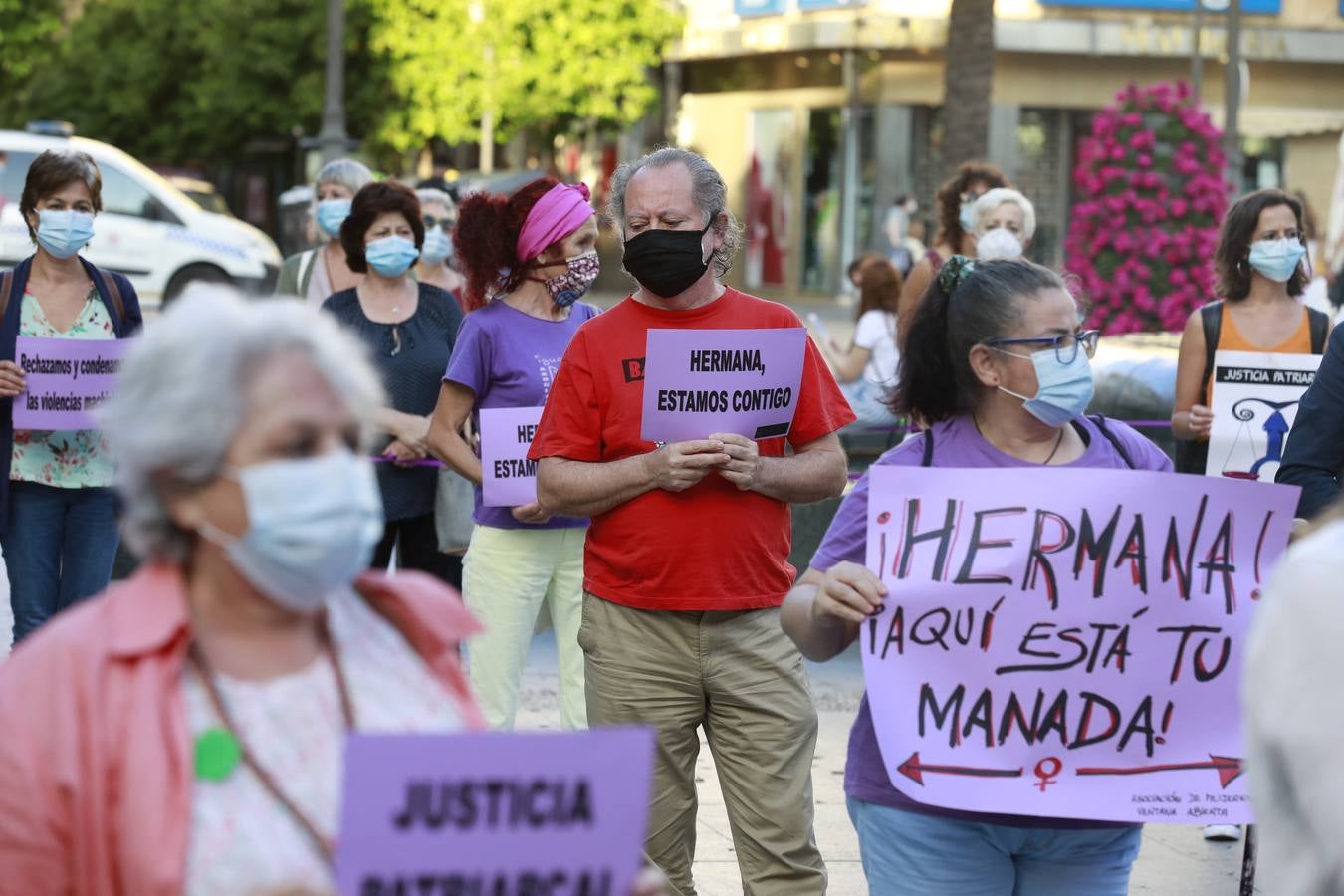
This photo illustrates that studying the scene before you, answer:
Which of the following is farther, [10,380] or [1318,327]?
[1318,327]

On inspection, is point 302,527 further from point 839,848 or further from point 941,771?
point 839,848

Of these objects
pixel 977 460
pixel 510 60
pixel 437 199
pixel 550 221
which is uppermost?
pixel 510 60

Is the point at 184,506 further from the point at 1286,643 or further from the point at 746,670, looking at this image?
the point at 746,670

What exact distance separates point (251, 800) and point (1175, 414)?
484 centimetres

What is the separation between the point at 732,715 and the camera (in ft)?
15.7

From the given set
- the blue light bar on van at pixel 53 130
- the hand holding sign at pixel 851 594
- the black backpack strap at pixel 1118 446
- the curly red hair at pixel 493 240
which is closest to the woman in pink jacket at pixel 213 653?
the hand holding sign at pixel 851 594

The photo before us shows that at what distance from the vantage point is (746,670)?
476 cm

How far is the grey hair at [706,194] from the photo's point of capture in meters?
4.90

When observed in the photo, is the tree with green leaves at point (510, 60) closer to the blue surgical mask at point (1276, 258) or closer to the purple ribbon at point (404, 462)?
the purple ribbon at point (404, 462)

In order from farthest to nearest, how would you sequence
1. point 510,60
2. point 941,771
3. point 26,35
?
point 26,35
point 510,60
point 941,771

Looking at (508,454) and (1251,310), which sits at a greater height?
(1251,310)

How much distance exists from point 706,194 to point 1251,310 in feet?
8.42

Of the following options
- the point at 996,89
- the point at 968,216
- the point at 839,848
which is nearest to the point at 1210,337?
the point at 968,216

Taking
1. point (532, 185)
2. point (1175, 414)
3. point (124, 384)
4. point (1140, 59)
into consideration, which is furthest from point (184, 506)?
point (1140, 59)
